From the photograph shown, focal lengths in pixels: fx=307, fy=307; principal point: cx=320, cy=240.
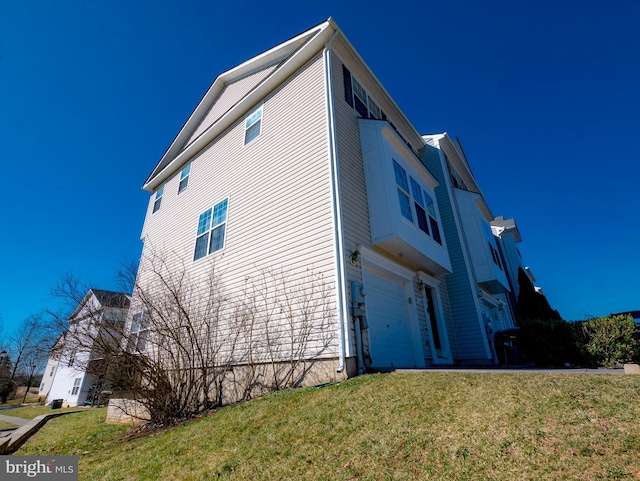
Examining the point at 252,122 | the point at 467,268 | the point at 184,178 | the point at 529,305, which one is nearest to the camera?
the point at 252,122

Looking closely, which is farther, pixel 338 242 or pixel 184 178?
pixel 184 178

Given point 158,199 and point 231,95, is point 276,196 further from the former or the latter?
point 158,199

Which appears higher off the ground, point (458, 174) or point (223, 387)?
point (458, 174)

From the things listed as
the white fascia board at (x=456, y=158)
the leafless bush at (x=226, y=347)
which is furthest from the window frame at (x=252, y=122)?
the white fascia board at (x=456, y=158)

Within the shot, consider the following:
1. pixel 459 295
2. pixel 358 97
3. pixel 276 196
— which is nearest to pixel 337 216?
pixel 276 196

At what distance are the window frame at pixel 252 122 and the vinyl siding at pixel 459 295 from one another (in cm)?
780

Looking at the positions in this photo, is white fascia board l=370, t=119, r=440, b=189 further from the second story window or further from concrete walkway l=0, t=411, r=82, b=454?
concrete walkway l=0, t=411, r=82, b=454

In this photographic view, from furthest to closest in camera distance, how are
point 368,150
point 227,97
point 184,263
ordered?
point 227,97
point 184,263
point 368,150

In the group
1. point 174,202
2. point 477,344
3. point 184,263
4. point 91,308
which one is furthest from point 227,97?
point 477,344

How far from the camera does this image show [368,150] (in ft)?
29.0

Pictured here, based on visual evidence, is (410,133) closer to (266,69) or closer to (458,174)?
(458,174)

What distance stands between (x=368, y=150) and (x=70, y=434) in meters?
10.7

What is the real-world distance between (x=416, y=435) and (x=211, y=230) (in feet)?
29.1

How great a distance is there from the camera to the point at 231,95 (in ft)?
42.4
